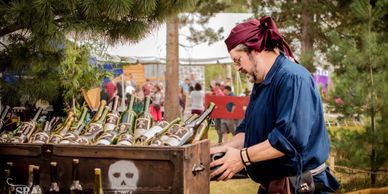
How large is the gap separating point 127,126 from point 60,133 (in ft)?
1.18

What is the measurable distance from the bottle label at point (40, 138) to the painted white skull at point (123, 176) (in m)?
0.48

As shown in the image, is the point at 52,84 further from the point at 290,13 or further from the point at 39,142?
the point at 290,13

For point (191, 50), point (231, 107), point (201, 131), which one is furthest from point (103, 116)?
point (191, 50)

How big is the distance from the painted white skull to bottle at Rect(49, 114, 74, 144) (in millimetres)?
404

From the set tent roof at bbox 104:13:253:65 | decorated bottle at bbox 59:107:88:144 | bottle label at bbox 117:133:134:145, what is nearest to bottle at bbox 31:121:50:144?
decorated bottle at bbox 59:107:88:144

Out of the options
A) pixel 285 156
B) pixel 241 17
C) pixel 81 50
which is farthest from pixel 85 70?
pixel 241 17

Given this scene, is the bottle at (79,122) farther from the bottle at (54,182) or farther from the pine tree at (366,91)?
the pine tree at (366,91)

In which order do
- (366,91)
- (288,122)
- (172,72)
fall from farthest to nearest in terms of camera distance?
(172,72)
(366,91)
(288,122)

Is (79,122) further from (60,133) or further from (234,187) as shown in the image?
(234,187)

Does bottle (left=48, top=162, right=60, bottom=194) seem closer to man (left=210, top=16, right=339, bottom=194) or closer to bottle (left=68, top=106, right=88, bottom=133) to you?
bottle (left=68, top=106, right=88, bottom=133)

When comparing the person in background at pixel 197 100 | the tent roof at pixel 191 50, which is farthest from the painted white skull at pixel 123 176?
the tent roof at pixel 191 50

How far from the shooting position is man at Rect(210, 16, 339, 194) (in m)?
3.06

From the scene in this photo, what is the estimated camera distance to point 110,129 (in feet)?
12.0

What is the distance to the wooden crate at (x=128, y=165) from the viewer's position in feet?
10.7
